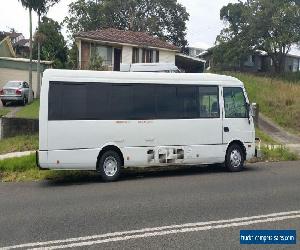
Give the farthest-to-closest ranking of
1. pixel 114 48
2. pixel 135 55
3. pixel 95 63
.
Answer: pixel 135 55 < pixel 114 48 < pixel 95 63

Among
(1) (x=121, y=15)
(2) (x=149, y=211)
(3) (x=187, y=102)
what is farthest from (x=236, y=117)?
(1) (x=121, y=15)

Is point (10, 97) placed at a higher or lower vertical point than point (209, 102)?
higher

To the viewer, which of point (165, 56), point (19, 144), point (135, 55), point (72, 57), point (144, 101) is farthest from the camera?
point (72, 57)

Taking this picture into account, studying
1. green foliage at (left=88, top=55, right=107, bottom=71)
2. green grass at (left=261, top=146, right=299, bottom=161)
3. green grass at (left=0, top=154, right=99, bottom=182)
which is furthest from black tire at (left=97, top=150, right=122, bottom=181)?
green foliage at (left=88, top=55, right=107, bottom=71)

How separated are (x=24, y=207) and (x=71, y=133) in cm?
303

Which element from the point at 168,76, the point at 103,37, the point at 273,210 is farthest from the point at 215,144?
the point at 103,37

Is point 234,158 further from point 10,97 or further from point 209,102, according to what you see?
point 10,97

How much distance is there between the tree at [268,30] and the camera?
49.3 m

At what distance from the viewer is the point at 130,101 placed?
12.6 meters

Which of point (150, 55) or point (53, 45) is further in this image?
point (53, 45)

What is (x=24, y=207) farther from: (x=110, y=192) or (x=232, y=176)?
(x=232, y=176)

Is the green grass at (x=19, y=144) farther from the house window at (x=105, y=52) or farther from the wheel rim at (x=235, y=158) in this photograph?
the house window at (x=105, y=52)

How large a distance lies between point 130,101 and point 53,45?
39837mm

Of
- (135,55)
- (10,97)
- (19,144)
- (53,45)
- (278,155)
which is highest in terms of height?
(53,45)
